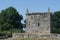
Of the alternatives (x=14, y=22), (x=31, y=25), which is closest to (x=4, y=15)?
(x=14, y=22)

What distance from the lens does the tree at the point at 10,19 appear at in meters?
61.8

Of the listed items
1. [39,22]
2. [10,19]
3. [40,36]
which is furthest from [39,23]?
[10,19]

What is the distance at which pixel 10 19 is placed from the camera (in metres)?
63.2

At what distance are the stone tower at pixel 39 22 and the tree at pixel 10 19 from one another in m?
25.2

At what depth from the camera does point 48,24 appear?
35.3m

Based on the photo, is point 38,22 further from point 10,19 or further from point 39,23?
point 10,19

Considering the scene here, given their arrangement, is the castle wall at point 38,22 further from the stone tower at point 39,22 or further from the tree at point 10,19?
the tree at point 10,19

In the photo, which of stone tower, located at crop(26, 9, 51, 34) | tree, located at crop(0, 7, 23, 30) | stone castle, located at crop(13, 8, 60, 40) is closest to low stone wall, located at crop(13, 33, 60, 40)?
stone castle, located at crop(13, 8, 60, 40)

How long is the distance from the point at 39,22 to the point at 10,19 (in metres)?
28.2

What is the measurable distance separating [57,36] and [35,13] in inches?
220

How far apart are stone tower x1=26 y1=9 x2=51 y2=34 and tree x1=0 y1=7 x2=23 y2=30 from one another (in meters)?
25.2

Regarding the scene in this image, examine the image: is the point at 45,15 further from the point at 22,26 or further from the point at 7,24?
the point at 22,26

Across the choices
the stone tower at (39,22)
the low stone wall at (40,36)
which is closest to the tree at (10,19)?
the stone tower at (39,22)

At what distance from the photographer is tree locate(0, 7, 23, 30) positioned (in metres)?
61.8
